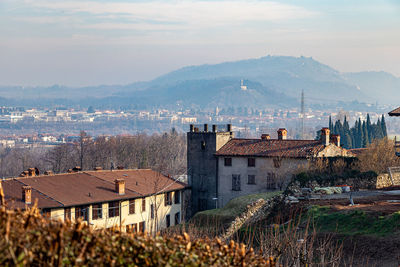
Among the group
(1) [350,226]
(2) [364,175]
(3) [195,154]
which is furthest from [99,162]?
(1) [350,226]

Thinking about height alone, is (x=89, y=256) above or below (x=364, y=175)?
above

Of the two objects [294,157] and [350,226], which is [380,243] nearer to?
[350,226]

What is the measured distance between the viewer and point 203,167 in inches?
1897

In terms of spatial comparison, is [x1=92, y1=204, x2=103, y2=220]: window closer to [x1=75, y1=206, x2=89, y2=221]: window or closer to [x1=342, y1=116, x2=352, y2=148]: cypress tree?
[x1=75, y1=206, x2=89, y2=221]: window

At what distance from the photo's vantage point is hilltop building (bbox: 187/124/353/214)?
44.8 meters

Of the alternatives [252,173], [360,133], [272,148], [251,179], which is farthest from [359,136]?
[251,179]

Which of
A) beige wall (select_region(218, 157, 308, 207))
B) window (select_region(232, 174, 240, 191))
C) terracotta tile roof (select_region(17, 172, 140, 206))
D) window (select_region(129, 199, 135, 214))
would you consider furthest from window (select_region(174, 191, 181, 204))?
window (select_region(129, 199, 135, 214))

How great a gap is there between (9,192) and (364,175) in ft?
68.3

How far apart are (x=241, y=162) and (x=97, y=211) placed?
12.1 meters

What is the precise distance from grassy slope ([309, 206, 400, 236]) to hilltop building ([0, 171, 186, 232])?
444 inches

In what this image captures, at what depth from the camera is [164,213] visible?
148ft

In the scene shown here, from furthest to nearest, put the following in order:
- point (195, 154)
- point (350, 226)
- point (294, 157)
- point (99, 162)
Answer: point (99, 162), point (195, 154), point (294, 157), point (350, 226)

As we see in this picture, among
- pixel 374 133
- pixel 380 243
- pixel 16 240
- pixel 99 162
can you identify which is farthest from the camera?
pixel 374 133

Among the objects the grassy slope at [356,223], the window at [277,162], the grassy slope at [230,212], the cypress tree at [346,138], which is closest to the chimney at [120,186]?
the grassy slope at [230,212]
